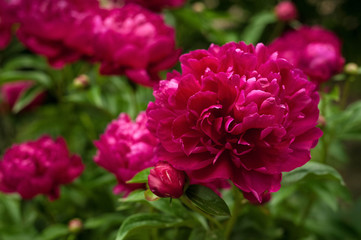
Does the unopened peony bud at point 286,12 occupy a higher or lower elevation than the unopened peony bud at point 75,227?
higher

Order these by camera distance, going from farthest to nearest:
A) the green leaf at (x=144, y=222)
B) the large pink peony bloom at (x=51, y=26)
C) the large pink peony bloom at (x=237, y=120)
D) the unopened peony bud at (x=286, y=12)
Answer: the unopened peony bud at (x=286, y=12)
the large pink peony bloom at (x=51, y=26)
the green leaf at (x=144, y=222)
the large pink peony bloom at (x=237, y=120)

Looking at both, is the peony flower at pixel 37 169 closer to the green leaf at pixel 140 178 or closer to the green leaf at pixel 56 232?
the green leaf at pixel 56 232

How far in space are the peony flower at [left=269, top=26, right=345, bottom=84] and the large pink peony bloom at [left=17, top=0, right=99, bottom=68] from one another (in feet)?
1.52

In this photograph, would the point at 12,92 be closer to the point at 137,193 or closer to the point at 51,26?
the point at 51,26

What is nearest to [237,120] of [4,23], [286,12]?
[4,23]

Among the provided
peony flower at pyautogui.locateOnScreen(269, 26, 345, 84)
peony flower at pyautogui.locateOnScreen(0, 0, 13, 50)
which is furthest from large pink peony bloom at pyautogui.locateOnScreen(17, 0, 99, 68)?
peony flower at pyautogui.locateOnScreen(269, 26, 345, 84)

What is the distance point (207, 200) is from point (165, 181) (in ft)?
0.23

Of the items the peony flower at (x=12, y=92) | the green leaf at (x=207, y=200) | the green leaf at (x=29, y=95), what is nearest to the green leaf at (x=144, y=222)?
the green leaf at (x=207, y=200)

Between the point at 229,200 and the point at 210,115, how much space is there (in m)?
0.34

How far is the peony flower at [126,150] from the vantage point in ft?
2.14

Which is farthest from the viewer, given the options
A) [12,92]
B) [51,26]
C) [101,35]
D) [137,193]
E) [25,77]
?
[12,92]

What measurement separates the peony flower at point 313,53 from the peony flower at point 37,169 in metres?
0.49

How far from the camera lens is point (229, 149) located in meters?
0.50

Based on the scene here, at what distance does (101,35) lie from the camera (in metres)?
0.81
